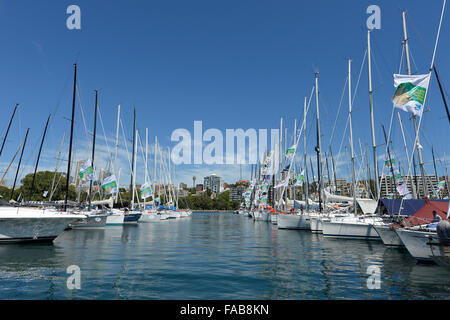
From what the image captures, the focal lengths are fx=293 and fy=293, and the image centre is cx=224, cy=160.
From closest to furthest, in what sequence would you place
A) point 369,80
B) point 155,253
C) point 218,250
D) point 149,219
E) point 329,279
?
point 329,279
point 155,253
point 218,250
point 369,80
point 149,219

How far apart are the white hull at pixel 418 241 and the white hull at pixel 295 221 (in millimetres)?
20178

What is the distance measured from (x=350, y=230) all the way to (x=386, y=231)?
4020 millimetres

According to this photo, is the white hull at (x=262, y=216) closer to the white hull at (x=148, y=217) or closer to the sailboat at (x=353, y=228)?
the white hull at (x=148, y=217)

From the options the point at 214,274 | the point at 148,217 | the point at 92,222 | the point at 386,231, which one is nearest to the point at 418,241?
the point at 386,231

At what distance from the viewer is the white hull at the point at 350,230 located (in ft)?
79.9

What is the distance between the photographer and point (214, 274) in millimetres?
12438

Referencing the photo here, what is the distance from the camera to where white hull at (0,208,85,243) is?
1947 centimetres

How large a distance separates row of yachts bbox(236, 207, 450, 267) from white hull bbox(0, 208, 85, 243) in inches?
809

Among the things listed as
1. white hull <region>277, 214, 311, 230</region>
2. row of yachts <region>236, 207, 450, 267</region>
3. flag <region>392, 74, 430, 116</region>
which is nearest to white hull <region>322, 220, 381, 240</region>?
row of yachts <region>236, 207, 450, 267</region>

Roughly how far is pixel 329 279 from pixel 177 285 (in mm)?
5996

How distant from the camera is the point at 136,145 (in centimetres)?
5266

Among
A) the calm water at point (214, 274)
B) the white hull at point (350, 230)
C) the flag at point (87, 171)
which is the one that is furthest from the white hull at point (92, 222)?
the white hull at point (350, 230)
